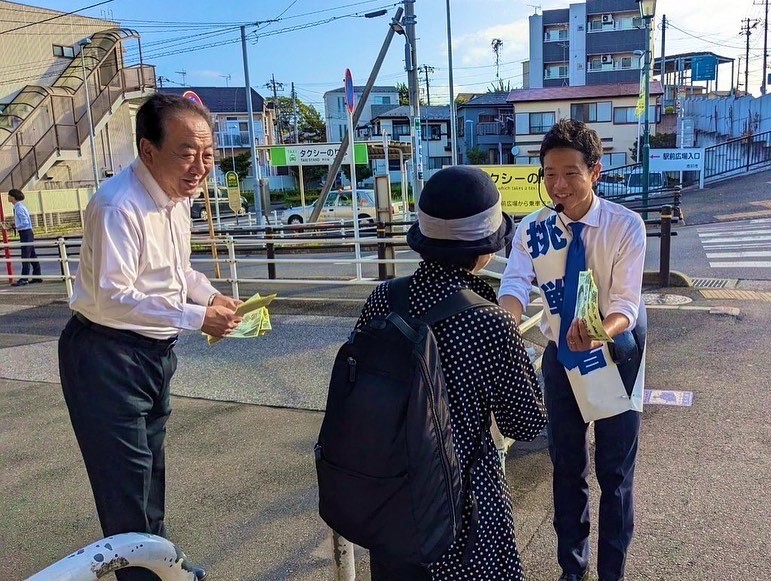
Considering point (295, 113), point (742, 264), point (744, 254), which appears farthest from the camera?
point (295, 113)

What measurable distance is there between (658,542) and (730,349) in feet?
11.4

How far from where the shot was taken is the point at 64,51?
30.3 metres

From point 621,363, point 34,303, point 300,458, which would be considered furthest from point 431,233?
point 34,303

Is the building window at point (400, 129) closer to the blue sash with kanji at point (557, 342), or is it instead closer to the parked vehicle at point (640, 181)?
the parked vehicle at point (640, 181)

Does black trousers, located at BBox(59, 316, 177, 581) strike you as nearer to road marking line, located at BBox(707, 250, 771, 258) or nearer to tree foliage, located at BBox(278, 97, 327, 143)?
road marking line, located at BBox(707, 250, 771, 258)

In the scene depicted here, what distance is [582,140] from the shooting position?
217 cm

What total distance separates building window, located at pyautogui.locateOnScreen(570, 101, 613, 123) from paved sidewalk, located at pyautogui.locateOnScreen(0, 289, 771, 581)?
36351 mm

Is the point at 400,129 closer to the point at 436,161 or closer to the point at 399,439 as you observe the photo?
the point at 436,161

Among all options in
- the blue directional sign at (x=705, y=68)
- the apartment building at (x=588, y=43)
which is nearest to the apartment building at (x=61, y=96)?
the apartment building at (x=588, y=43)

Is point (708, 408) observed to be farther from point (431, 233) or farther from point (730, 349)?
point (431, 233)

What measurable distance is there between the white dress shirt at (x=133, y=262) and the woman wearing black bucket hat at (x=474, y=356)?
90cm

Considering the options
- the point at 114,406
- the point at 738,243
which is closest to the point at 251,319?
the point at 114,406

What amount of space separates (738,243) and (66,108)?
25.3m

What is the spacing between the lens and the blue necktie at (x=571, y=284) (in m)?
2.24
